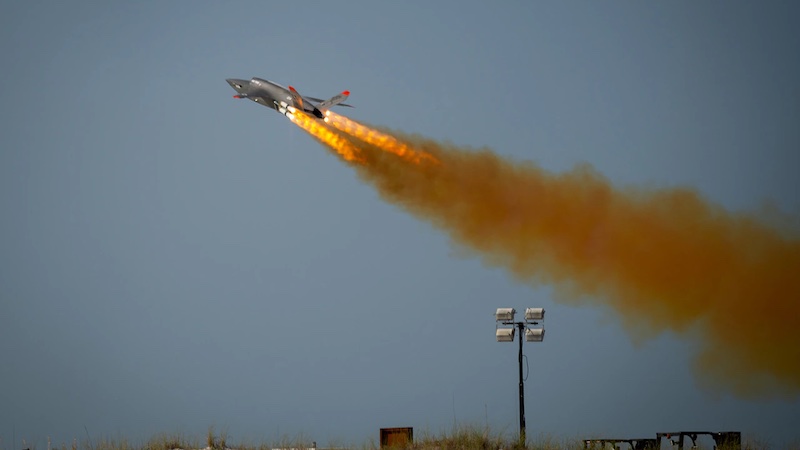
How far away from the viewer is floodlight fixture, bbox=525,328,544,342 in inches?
1761

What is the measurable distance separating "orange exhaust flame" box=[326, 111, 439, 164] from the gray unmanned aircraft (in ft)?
6.18

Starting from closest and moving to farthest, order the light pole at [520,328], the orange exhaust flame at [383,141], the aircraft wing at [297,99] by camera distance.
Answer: the light pole at [520,328], the aircraft wing at [297,99], the orange exhaust flame at [383,141]

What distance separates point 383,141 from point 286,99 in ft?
21.0

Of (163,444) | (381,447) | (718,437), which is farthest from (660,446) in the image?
(163,444)

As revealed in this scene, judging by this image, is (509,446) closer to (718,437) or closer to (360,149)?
(718,437)

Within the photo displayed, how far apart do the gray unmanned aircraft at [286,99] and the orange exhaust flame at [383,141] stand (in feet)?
Answer: 6.18

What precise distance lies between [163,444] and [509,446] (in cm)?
1301

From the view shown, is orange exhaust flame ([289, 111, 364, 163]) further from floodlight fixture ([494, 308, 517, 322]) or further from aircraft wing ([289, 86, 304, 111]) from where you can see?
floodlight fixture ([494, 308, 517, 322])

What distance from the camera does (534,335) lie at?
44.9m

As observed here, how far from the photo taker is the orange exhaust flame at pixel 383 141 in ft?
196

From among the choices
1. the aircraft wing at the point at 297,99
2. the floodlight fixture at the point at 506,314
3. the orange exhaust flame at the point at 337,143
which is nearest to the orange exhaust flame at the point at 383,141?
the orange exhaust flame at the point at 337,143

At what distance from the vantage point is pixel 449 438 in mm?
39562

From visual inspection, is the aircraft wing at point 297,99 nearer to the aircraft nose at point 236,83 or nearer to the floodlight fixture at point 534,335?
the aircraft nose at point 236,83

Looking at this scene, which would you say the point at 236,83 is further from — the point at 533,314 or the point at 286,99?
the point at 533,314
